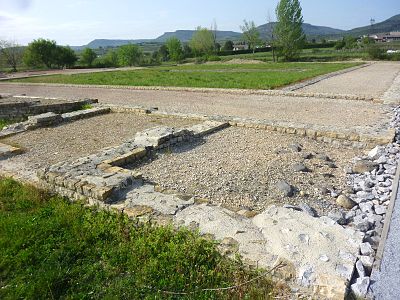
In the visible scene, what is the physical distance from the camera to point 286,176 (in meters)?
5.74

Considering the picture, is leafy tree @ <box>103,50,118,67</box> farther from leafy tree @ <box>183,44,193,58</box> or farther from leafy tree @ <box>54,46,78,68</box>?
leafy tree @ <box>183,44,193,58</box>

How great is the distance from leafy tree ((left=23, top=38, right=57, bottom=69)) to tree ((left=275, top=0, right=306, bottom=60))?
3722 cm

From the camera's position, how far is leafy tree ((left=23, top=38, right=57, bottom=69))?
171 feet

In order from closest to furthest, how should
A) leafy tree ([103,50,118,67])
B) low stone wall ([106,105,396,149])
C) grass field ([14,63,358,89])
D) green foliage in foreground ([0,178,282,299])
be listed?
1. green foliage in foreground ([0,178,282,299])
2. low stone wall ([106,105,396,149])
3. grass field ([14,63,358,89])
4. leafy tree ([103,50,118,67])

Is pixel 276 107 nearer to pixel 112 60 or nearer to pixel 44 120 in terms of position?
pixel 44 120

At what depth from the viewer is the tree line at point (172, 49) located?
47.1 metres

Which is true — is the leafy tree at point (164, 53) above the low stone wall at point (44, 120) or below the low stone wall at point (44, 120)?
above

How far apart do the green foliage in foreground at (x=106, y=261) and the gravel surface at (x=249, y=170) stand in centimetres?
142

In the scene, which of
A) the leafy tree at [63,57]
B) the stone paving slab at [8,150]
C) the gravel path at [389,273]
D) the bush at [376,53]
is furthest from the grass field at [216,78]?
the leafy tree at [63,57]

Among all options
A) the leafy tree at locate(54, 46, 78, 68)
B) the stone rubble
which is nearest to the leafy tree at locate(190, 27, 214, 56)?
the leafy tree at locate(54, 46, 78, 68)

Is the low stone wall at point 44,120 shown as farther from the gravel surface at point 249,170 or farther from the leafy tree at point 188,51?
the leafy tree at point 188,51

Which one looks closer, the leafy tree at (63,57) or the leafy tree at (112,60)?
the leafy tree at (63,57)

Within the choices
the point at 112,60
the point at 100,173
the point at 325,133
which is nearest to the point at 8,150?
the point at 100,173

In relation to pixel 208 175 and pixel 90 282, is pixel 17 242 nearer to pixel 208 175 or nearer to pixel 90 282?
pixel 90 282
